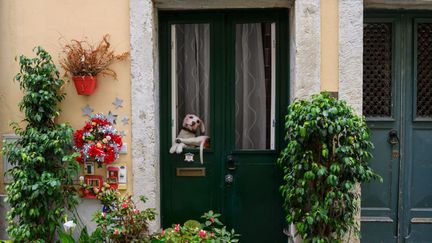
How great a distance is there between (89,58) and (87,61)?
3 centimetres

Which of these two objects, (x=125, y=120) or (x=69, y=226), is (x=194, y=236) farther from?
(x=125, y=120)

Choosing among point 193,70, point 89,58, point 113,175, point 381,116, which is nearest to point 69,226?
point 113,175

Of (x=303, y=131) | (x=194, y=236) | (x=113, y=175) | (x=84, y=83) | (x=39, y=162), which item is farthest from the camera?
(x=113, y=175)

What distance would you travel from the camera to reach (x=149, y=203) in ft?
13.6

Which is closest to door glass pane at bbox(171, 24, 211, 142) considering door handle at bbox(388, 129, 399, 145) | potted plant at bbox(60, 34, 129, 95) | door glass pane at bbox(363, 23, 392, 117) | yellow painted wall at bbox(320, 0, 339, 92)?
potted plant at bbox(60, 34, 129, 95)

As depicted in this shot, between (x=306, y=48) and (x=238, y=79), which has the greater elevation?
(x=306, y=48)

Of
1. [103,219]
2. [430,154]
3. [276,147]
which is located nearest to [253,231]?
[276,147]

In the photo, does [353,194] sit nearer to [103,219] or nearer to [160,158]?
[160,158]

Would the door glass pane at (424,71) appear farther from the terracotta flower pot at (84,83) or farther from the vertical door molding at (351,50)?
the terracotta flower pot at (84,83)

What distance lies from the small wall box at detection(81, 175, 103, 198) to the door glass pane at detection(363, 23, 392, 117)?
2.64 meters

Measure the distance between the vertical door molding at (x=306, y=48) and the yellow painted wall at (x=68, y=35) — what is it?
1.53 meters

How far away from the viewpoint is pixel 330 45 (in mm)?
3988

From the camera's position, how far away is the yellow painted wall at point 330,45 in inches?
156

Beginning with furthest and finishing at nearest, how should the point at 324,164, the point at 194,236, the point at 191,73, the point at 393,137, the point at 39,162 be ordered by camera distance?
the point at 191,73 → the point at 393,137 → the point at 39,162 → the point at 194,236 → the point at 324,164
